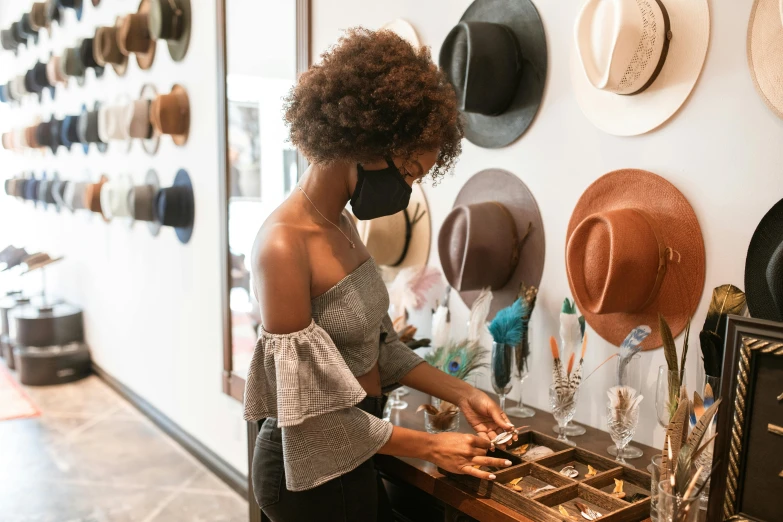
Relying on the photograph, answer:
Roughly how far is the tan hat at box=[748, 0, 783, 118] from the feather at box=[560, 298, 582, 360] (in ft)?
2.15

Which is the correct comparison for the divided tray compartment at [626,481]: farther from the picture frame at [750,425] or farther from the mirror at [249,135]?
the mirror at [249,135]

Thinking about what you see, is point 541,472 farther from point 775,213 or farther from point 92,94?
point 92,94

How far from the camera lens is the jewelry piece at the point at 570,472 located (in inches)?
57.0

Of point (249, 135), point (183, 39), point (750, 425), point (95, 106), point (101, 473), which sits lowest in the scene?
point (101, 473)

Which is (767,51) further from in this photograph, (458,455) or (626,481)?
(458,455)

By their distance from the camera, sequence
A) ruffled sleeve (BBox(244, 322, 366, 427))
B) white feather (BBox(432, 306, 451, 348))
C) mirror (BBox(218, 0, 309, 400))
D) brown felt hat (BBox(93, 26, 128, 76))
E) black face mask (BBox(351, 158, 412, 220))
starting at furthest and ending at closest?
1. brown felt hat (BBox(93, 26, 128, 76))
2. mirror (BBox(218, 0, 309, 400))
3. white feather (BBox(432, 306, 451, 348))
4. black face mask (BBox(351, 158, 412, 220))
5. ruffled sleeve (BBox(244, 322, 366, 427))

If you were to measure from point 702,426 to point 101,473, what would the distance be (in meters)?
3.14

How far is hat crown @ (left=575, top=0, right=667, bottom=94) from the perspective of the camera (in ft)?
4.91

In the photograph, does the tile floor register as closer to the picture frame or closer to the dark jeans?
the dark jeans

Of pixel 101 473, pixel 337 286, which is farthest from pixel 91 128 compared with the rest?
pixel 337 286

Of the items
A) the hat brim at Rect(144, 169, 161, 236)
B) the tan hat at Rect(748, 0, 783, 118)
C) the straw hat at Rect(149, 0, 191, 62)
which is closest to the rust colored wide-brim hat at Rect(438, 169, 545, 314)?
the tan hat at Rect(748, 0, 783, 118)

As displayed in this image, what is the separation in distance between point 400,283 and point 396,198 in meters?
0.85

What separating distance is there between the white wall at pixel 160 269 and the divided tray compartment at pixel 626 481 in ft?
7.26

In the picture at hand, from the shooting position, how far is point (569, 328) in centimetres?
174
